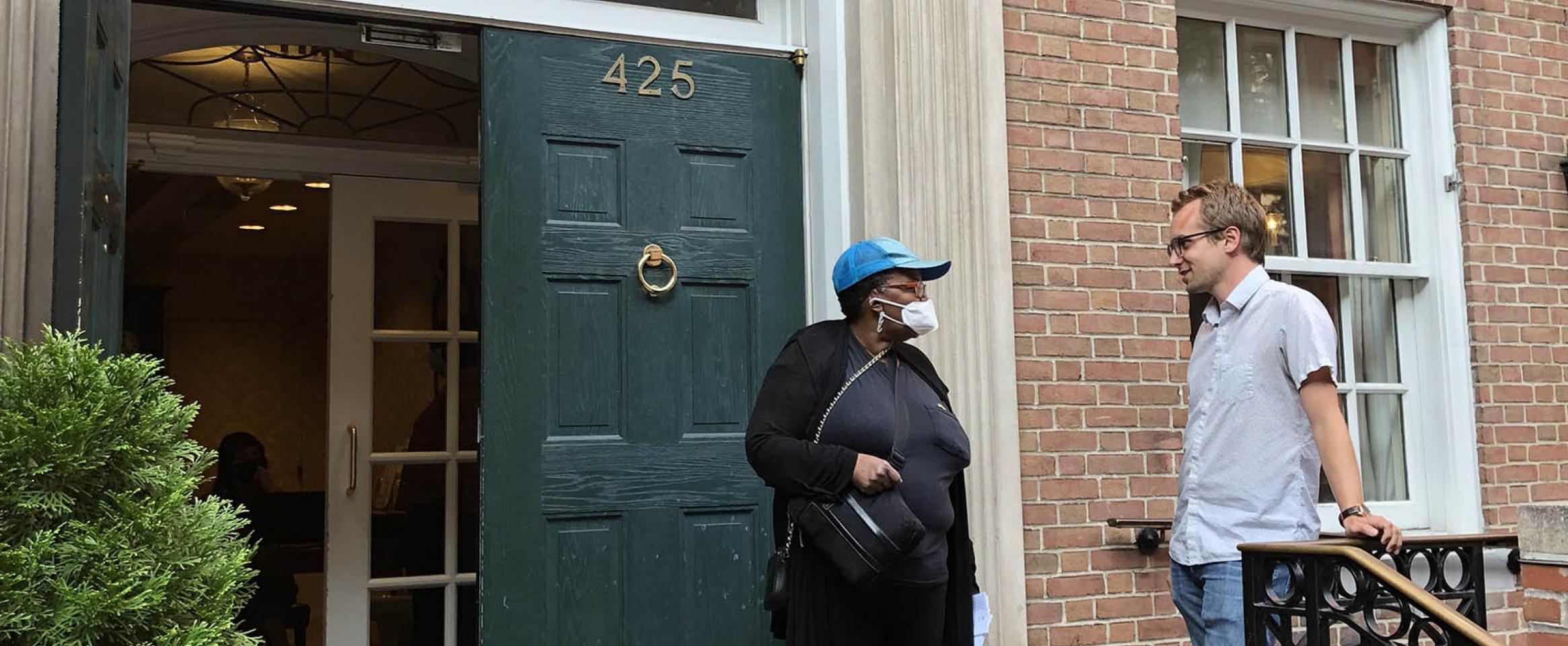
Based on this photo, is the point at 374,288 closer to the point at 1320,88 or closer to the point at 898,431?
the point at 898,431

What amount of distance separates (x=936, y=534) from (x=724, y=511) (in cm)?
122

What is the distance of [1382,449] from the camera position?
5914 millimetres

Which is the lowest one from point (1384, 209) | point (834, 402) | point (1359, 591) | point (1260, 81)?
point (1359, 591)

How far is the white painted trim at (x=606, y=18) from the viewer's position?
4.58 meters

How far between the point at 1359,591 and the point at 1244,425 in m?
0.55

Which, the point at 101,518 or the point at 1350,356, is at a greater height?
the point at 1350,356

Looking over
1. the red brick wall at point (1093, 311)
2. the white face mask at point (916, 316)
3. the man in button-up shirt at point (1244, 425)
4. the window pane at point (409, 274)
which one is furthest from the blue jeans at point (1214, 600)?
the window pane at point (409, 274)

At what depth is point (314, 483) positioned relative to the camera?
12023mm

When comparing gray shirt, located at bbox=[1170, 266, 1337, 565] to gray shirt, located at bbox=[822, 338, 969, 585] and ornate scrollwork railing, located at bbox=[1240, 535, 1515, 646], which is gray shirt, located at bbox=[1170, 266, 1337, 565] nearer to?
ornate scrollwork railing, located at bbox=[1240, 535, 1515, 646]

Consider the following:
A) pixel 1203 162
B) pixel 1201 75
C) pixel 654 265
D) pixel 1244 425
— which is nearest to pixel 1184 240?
pixel 1244 425

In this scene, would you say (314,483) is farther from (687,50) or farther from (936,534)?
(936,534)

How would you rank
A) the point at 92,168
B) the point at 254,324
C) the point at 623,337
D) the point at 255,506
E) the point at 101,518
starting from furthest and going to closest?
the point at 254,324
the point at 255,506
the point at 623,337
the point at 92,168
the point at 101,518

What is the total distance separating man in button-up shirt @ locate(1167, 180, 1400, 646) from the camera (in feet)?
11.6

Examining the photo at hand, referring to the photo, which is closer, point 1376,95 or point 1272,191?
point 1272,191
